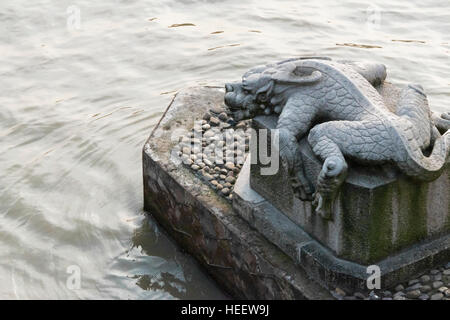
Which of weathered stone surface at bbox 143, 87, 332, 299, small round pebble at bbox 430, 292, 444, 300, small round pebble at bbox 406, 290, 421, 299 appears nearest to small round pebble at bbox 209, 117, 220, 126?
weathered stone surface at bbox 143, 87, 332, 299

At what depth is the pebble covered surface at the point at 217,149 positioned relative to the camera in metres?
6.16

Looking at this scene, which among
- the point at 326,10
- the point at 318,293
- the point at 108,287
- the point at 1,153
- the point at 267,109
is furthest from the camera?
the point at 326,10

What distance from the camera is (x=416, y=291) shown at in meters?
4.84

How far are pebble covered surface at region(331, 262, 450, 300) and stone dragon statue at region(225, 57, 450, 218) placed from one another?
0.55 m

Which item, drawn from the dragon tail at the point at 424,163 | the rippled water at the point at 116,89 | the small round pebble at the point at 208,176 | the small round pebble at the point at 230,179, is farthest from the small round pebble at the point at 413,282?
the small round pebble at the point at 208,176

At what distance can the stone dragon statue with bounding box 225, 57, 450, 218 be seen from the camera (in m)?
4.68

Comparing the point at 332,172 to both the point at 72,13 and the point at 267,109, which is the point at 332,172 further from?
the point at 72,13

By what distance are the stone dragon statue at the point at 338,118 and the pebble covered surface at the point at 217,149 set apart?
851 millimetres

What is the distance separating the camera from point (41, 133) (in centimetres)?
824

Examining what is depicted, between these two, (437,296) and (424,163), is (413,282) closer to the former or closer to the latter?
(437,296)

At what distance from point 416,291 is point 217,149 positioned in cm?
240

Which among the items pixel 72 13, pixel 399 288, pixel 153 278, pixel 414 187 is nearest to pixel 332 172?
pixel 414 187

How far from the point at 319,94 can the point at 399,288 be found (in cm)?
140

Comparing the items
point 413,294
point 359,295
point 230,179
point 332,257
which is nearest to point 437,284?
point 413,294
